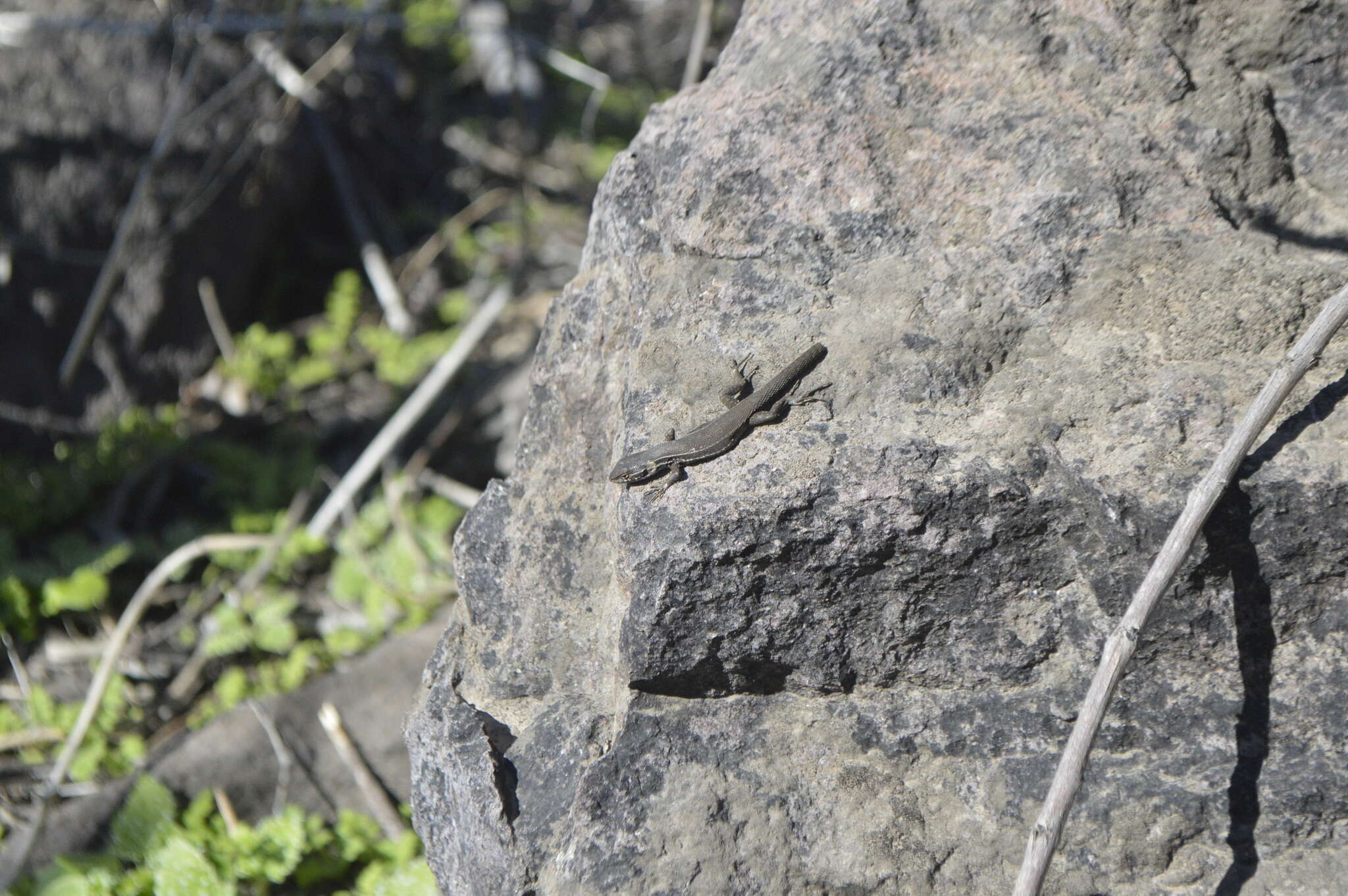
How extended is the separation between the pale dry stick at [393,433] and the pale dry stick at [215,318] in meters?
1.54

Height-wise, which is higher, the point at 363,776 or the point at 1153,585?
the point at 1153,585

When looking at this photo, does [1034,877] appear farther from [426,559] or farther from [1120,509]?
[426,559]

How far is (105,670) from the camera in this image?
5.39 m

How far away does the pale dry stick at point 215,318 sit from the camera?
750 cm

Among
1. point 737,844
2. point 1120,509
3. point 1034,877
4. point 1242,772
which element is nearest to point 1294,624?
point 1242,772

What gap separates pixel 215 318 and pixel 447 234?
2.21m

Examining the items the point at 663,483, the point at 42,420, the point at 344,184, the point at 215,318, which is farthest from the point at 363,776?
the point at 344,184

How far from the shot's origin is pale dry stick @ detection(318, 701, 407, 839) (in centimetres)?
486

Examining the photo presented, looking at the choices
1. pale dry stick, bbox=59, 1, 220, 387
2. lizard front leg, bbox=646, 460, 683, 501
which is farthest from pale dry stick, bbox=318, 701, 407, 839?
pale dry stick, bbox=59, 1, 220, 387

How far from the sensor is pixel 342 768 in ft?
17.0

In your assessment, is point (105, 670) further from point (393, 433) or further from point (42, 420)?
point (393, 433)

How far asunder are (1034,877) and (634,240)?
8.28 feet

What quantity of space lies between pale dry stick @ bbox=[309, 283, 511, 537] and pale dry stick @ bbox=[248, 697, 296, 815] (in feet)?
5.23

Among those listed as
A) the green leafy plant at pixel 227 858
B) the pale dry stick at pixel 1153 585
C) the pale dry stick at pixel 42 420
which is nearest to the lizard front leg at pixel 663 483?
the pale dry stick at pixel 1153 585
